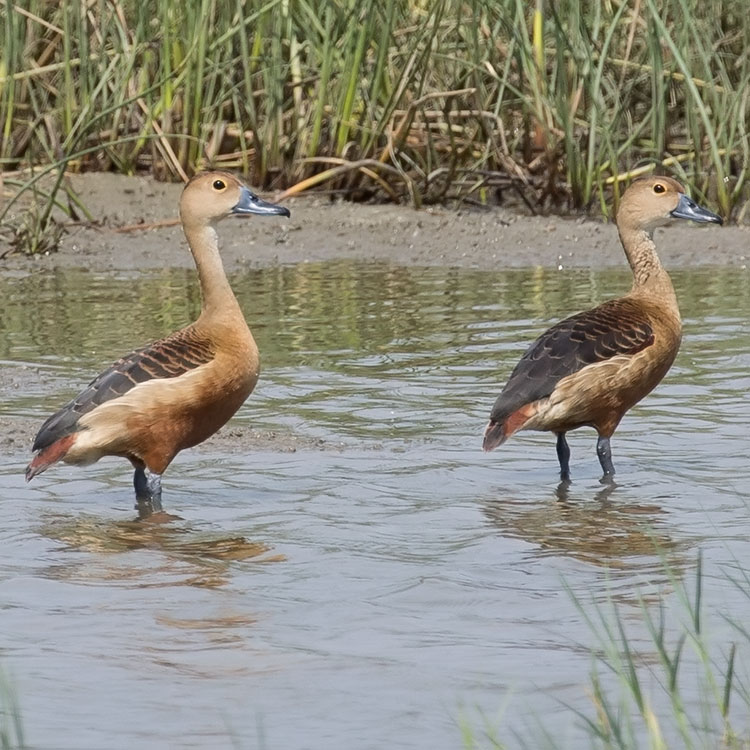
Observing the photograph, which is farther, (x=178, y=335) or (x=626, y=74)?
(x=626, y=74)

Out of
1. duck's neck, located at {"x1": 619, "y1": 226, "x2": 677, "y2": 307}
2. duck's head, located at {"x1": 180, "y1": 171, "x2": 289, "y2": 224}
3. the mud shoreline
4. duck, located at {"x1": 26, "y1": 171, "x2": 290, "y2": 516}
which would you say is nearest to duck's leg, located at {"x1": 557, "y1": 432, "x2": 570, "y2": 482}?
duck's neck, located at {"x1": 619, "y1": 226, "x2": 677, "y2": 307}

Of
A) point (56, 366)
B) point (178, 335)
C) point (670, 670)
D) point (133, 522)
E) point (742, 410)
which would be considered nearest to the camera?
point (670, 670)

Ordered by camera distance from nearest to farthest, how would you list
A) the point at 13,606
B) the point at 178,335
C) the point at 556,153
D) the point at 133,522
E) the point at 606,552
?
the point at 13,606 < the point at 606,552 < the point at 133,522 < the point at 178,335 < the point at 556,153

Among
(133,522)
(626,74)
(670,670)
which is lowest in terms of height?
(133,522)

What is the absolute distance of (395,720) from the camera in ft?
13.3

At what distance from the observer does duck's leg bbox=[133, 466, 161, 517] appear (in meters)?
6.32

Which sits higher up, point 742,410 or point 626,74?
point 626,74

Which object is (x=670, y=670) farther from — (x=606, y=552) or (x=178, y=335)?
(x=178, y=335)

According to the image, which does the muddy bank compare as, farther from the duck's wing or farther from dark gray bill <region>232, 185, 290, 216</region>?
the duck's wing

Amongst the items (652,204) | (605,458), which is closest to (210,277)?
(605,458)

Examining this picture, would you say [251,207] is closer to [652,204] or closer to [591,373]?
[591,373]

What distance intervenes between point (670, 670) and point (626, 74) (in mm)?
9510

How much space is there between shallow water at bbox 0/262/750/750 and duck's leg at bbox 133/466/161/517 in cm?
10

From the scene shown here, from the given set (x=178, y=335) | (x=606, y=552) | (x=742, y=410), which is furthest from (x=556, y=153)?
(x=606, y=552)
